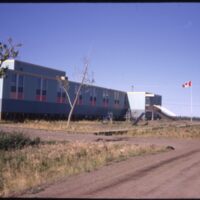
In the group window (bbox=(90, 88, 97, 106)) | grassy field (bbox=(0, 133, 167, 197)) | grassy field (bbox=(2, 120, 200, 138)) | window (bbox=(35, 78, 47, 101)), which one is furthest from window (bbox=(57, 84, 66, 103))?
grassy field (bbox=(0, 133, 167, 197))

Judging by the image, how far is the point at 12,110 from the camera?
152 feet

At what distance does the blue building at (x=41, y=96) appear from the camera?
46.0 m

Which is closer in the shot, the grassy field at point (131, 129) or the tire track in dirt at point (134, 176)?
the tire track in dirt at point (134, 176)

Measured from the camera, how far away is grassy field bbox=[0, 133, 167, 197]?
431 inches

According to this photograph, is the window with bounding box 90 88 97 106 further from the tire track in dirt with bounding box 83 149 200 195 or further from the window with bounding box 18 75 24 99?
the tire track in dirt with bounding box 83 149 200 195

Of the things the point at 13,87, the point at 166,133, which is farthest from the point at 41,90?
the point at 166,133

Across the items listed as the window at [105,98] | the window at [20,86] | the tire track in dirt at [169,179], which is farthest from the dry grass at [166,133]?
the window at [105,98]

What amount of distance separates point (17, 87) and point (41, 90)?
5.24 meters

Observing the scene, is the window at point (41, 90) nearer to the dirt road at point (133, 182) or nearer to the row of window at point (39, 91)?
the row of window at point (39, 91)

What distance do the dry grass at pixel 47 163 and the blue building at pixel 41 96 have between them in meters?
26.7

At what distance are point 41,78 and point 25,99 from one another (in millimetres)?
4545

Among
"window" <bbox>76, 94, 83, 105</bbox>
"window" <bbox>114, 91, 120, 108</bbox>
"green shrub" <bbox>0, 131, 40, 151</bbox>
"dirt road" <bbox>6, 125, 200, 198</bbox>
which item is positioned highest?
"window" <bbox>114, 91, 120, 108</bbox>

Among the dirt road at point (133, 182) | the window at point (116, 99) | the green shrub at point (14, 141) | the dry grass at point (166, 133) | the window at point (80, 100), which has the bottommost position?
the dirt road at point (133, 182)

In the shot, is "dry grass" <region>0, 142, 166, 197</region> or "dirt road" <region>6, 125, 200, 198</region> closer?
"dirt road" <region>6, 125, 200, 198</region>
